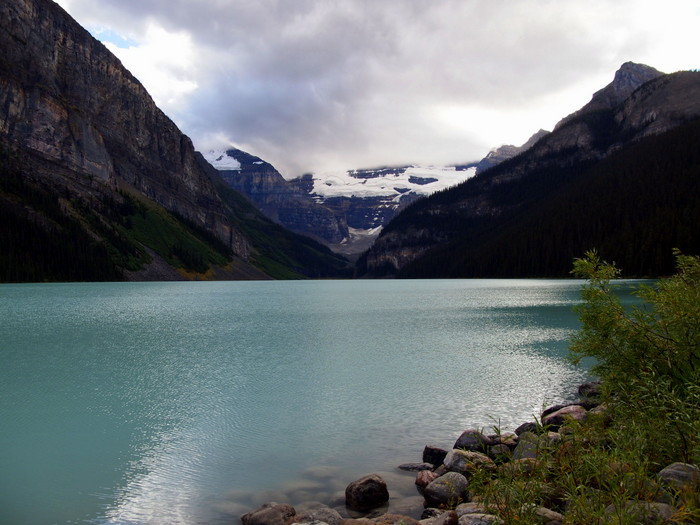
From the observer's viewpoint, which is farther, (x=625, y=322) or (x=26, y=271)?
(x=26, y=271)

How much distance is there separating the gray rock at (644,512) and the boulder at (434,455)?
924 cm

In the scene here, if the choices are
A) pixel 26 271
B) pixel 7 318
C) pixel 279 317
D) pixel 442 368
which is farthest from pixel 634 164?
pixel 26 271

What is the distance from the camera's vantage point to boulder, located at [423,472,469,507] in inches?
468

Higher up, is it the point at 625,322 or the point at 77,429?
the point at 625,322

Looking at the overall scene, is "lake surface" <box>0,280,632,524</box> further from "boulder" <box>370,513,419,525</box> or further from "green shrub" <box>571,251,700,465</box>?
"green shrub" <box>571,251,700,465</box>

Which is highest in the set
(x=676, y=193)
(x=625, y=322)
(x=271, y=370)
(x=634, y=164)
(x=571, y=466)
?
(x=634, y=164)

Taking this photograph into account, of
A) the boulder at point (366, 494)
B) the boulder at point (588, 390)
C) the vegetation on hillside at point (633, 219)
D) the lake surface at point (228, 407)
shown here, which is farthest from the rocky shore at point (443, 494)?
the vegetation on hillside at point (633, 219)

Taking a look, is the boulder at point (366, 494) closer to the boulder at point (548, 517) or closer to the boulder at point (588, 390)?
the boulder at point (548, 517)

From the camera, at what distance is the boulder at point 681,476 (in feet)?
23.1

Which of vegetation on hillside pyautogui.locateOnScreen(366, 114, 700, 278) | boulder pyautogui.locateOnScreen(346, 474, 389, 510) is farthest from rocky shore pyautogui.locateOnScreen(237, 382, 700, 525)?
vegetation on hillside pyautogui.locateOnScreen(366, 114, 700, 278)

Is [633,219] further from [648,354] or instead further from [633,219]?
[648,354]

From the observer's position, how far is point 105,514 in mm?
11930

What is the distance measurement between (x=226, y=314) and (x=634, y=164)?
183 meters

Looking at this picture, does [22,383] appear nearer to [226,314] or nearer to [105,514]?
[105,514]
